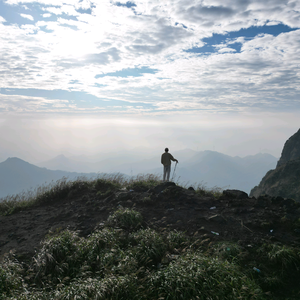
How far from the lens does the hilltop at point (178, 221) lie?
16.2ft

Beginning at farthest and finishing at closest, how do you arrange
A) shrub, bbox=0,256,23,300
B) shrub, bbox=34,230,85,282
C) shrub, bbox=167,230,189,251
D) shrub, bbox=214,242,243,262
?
shrub, bbox=167,230,189,251, shrub, bbox=214,242,243,262, shrub, bbox=34,230,85,282, shrub, bbox=0,256,23,300

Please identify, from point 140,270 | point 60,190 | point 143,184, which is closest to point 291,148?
point 143,184

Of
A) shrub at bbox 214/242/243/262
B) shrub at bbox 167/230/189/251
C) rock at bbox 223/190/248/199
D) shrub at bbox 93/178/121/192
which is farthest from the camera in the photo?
shrub at bbox 93/178/121/192

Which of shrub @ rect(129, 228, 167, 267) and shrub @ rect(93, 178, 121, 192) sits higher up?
shrub @ rect(129, 228, 167, 267)

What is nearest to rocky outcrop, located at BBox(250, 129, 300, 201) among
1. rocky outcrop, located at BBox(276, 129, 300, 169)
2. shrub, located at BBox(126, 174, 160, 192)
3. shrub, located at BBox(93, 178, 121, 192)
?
rocky outcrop, located at BBox(276, 129, 300, 169)

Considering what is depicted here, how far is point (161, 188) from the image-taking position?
9961 mm

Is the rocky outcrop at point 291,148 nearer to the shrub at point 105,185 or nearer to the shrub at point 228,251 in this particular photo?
the shrub at point 105,185

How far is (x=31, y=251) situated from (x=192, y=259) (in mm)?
4483

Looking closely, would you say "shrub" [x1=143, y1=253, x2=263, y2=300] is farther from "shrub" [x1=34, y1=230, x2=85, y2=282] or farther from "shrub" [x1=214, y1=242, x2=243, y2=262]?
"shrub" [x1=34, y1=230, x2=85, y2=282]

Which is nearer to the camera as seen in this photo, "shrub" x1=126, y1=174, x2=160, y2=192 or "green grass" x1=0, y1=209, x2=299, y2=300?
"green grass" x1=0, y1=209, x2=299, y2=300

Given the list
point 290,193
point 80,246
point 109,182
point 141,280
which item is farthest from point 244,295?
point 290,193

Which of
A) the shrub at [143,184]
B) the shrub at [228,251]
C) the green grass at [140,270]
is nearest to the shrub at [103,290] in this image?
the green grass at [140,270]

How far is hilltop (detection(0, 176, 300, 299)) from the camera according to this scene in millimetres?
4938

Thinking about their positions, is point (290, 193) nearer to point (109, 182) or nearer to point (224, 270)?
point (109, 182)
